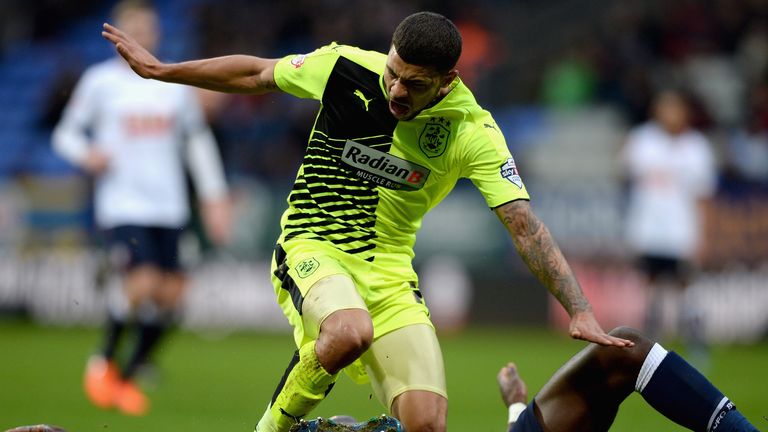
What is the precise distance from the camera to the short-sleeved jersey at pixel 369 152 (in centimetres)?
536

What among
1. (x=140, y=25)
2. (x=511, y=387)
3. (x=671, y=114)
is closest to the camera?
(x=511, y=387)

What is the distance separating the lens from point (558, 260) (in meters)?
4.97

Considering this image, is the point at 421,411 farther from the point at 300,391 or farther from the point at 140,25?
the point at 140,25

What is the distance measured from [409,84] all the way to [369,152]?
1.62 feet

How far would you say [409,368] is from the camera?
215 inches

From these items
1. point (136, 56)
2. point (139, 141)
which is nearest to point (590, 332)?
point (136, 56)

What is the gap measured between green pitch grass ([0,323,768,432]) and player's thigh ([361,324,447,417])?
6.35 ft

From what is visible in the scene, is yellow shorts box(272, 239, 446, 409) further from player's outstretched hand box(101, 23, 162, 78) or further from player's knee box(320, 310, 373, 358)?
player's outstretched hand box(101, 23, 162, 78)

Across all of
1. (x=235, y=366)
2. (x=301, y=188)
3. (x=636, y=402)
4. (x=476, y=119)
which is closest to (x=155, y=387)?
(x=235, y=366)

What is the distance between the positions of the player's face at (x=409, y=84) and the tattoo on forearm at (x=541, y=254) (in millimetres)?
603

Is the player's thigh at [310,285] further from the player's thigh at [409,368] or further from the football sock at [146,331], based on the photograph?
the football sock at [146,331]

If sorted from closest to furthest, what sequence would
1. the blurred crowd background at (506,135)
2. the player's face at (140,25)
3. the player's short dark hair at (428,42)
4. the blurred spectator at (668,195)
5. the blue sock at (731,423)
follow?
the blue sock at (731,423), the player's short dark hair at (428,42), the player's face at (140,25), the blurred spectator at (668,195), the blurred crowd background at (506,135)

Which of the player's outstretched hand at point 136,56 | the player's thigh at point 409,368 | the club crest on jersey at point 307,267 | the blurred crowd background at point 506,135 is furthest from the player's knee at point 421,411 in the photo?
the blurred crowd background at point 506,135

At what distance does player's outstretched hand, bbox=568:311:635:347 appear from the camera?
4.35 m
